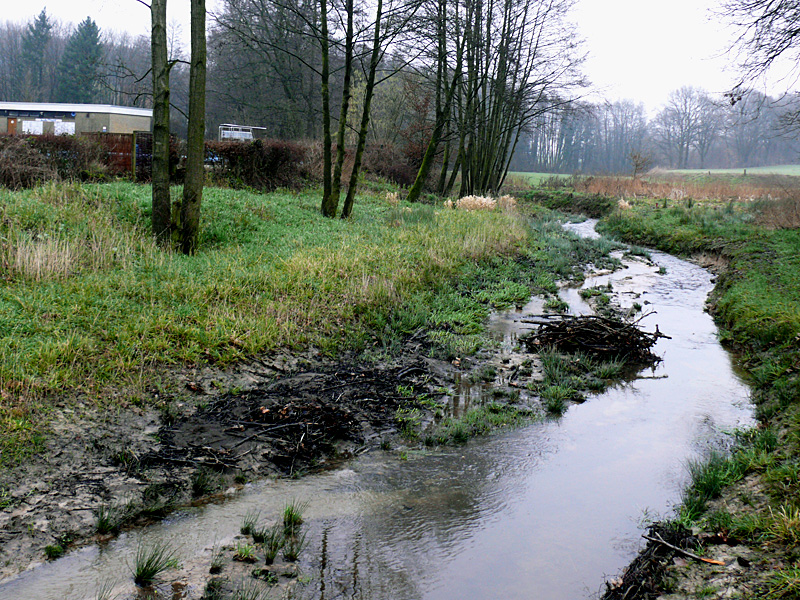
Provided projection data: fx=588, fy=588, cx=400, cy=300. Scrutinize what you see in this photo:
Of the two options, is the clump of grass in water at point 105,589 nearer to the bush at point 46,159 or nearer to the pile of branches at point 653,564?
the pile of branches at point 653,564

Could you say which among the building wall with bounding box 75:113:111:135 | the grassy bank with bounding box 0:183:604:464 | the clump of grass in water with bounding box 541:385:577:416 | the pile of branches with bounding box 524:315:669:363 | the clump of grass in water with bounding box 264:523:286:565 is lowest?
the clump of grass in water with bounding box 264:523:286:565

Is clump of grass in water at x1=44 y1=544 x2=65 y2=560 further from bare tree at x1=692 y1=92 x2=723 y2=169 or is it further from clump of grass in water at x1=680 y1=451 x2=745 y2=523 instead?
bare tree at x1=692 y1=92 x2=723 y2=169

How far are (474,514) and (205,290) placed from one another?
4.55m

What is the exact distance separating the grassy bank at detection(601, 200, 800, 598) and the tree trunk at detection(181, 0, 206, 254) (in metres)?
7.83

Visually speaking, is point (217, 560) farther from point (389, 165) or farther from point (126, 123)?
point (126, 123)

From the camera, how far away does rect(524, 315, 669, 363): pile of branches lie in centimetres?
799

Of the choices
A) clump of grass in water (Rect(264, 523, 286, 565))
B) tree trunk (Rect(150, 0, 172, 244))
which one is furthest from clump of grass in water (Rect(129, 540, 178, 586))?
tree trunk (Rect(150, 0, 172, 244))

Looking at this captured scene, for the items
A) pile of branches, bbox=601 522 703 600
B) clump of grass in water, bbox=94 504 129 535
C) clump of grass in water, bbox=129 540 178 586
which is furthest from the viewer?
clump of grass in water, bbox=94 504 129 535

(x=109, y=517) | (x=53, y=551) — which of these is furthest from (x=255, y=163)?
(x=53, y=551)

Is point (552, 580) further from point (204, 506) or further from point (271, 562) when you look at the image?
point (204, 506)

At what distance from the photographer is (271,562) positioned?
351 centimetres

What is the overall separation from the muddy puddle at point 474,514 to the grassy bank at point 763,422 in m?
0.32

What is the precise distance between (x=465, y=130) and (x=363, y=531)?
1921 centimetres

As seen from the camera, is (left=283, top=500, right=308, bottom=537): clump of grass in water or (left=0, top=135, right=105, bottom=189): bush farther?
(left=0, top=135, right=105, bottom=189): bush
